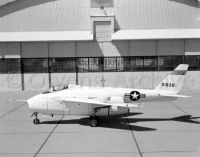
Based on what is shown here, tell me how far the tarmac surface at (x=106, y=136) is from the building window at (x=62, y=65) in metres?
11.1

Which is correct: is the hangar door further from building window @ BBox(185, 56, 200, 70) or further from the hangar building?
building window @ BBox(185, 56, 200, 70)

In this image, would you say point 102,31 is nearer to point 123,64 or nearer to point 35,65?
point 123,64

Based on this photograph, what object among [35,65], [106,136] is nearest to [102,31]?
[35,65]

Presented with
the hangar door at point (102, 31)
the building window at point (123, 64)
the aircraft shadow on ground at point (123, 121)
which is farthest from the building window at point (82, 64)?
the aircraft shadow on ground at point (123, 121)

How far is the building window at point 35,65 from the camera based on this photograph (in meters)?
27.5

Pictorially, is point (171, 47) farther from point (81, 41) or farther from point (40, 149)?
point (40, 149)

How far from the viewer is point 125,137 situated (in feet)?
36.7

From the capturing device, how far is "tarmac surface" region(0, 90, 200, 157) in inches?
372

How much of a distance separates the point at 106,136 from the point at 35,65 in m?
17.8

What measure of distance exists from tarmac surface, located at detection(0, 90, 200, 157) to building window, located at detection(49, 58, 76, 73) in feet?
36.4

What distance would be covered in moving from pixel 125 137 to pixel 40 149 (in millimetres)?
3285

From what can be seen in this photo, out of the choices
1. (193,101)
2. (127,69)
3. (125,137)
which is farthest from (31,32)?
(125,137)

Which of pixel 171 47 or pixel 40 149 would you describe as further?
pixel 171 47

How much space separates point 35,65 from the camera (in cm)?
2756
